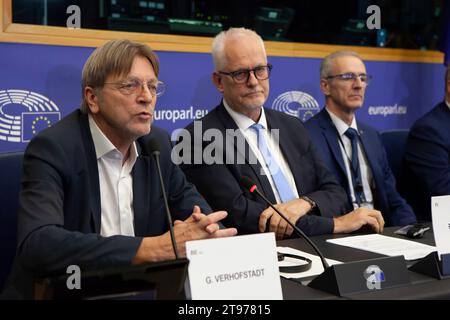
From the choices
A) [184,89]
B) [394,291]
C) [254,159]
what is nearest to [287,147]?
[254,159]

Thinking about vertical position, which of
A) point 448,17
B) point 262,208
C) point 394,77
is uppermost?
point 448,17

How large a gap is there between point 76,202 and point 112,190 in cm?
16

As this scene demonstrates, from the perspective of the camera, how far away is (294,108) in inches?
149

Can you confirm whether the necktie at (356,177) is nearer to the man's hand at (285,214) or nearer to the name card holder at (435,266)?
the man's hand at (285,214)

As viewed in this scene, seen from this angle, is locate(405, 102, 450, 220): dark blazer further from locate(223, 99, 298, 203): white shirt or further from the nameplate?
the nameplate

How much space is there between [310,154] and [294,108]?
1008 mm

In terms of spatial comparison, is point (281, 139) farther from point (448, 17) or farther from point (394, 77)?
point (448, 17)

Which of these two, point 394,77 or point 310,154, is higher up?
point 394,77

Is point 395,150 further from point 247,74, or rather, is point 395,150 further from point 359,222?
point 359,222

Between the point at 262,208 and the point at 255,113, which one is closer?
the point at 262,208

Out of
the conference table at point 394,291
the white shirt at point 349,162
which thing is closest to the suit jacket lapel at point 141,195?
the conference table at point 394,291

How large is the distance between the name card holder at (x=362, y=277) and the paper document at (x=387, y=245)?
26 centimetres

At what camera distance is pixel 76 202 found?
1855mm

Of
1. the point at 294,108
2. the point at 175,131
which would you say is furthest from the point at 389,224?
the point at 175,131
